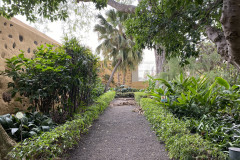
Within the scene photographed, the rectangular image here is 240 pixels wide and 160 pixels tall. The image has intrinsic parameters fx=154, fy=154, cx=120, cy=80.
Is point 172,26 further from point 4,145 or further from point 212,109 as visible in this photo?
point 4,145

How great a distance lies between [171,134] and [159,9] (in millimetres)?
1955

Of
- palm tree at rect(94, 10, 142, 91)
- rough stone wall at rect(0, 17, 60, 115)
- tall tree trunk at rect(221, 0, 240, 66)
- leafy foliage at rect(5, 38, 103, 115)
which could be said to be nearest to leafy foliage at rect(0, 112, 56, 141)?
leafy foliage at rect(5, 38, 103, 115)

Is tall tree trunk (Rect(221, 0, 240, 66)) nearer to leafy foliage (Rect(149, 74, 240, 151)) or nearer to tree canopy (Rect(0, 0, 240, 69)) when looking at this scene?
tree canopy (Rect(0, 0, 240, 69))

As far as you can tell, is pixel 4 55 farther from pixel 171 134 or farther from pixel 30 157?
pixel 171 134

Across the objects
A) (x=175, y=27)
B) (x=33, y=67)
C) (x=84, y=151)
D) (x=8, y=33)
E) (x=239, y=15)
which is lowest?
(x=84, y=151)

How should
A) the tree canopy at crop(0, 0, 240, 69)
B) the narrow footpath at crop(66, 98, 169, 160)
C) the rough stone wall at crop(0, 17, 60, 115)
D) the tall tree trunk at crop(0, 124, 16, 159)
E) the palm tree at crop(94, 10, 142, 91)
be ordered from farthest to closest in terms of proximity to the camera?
the palm tree at crop(94, 10, 142, 91) < the rough stone wall at crop(0, 17, 60, 115) < the narrow footpath at crop(66, 98, 169, 160) < the tall tree trunk at crop(0, 124, 16, 159) < the tree canopy at crop(0, 0, 240, 69)

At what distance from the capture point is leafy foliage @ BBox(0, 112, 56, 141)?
83.6 inches

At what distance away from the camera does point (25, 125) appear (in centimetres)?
226

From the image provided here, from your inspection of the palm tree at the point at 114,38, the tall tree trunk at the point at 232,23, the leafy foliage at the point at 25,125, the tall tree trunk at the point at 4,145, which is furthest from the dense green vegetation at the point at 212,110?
the palm tree at the point at 114,38

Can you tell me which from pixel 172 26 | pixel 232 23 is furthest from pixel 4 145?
pixel 172 26

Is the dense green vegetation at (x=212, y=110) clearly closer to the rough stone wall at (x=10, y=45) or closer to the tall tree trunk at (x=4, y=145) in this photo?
the tall tree trunk at (x=4, y=145)

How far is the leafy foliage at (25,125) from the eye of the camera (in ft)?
6.96

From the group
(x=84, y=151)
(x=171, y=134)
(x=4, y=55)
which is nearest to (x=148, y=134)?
(x=171, y=134)

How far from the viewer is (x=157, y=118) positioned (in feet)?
9.71
